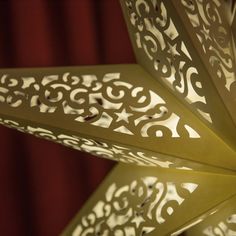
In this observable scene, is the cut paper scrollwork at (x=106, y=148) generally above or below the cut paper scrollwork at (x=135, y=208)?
above

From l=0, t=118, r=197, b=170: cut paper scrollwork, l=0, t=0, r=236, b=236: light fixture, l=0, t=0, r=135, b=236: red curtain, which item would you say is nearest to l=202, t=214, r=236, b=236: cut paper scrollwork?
l=0, t=0, r=236, b=236: light fixture

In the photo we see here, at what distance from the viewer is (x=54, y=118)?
0.60m

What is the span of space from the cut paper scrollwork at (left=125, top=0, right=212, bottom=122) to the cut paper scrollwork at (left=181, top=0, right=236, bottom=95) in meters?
0.03

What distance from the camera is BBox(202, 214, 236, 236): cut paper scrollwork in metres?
0.63

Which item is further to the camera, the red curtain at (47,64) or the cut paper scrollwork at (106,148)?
the red curtain at (47,64)

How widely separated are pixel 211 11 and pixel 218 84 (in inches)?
6.1

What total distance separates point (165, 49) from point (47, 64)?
564 millimetres

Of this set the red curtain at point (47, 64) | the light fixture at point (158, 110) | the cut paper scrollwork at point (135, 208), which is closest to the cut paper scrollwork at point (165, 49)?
the light fixture at point (158, 110)

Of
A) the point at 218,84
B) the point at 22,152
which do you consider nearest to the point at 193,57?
the point at 218,84

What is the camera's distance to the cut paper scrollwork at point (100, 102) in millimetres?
594

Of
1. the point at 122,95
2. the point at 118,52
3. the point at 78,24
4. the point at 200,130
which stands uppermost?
the point at 78,24

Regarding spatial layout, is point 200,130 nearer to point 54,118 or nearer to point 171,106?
point 171,106

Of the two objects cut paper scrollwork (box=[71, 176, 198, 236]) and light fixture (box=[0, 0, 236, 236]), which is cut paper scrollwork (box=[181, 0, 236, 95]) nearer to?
light fixture (box=[0, 0, 236, 236])

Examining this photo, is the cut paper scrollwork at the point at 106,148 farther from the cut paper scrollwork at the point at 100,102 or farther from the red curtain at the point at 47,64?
the red curtain at the point at 47,64
